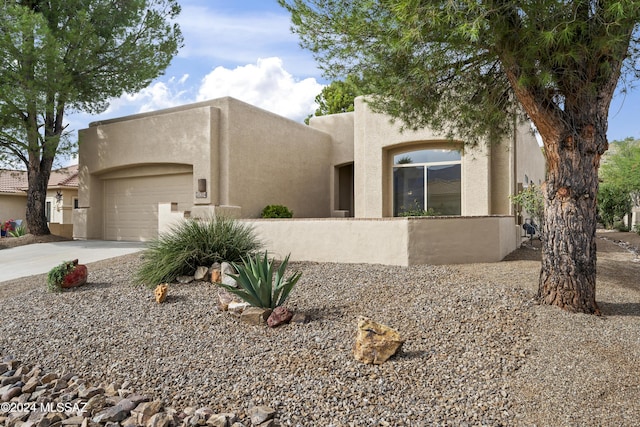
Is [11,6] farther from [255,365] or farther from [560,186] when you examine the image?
[560,186]

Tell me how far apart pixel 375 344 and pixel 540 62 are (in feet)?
13.8

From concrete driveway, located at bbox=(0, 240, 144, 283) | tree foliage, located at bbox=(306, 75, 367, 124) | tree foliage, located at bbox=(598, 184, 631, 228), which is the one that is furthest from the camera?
tree foliage, located at bbox=(306, 75, 367, 124)

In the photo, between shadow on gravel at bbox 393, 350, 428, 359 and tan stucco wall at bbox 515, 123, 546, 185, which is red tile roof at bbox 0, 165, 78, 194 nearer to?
tan stucco wall at bbox 515, 123, 546, 185

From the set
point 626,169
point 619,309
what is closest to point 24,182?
point 619,309

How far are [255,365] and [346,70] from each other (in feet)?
16.5

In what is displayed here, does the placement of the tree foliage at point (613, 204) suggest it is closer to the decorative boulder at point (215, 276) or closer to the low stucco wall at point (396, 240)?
the low stucco wall at point (396, 240)

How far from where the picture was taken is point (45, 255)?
13.1 metres

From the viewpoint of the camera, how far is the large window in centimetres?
1324

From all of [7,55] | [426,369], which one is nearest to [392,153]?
[426,369]

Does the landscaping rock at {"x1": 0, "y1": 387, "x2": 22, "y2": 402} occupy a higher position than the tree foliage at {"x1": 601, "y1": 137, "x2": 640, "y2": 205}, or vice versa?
the tree foliage at {"x1": 601, "y1": 137, "x2": 640, "y2": 205}

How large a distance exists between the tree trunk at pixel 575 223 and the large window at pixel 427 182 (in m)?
6.86

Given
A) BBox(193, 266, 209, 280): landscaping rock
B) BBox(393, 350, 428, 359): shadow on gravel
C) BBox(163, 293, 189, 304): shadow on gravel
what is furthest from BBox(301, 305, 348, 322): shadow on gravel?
BBox(193, 266, 209, 280): landscaping rock

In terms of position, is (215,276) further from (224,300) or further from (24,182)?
(24,182)

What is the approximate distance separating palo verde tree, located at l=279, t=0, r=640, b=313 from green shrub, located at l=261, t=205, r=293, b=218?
8024mm
